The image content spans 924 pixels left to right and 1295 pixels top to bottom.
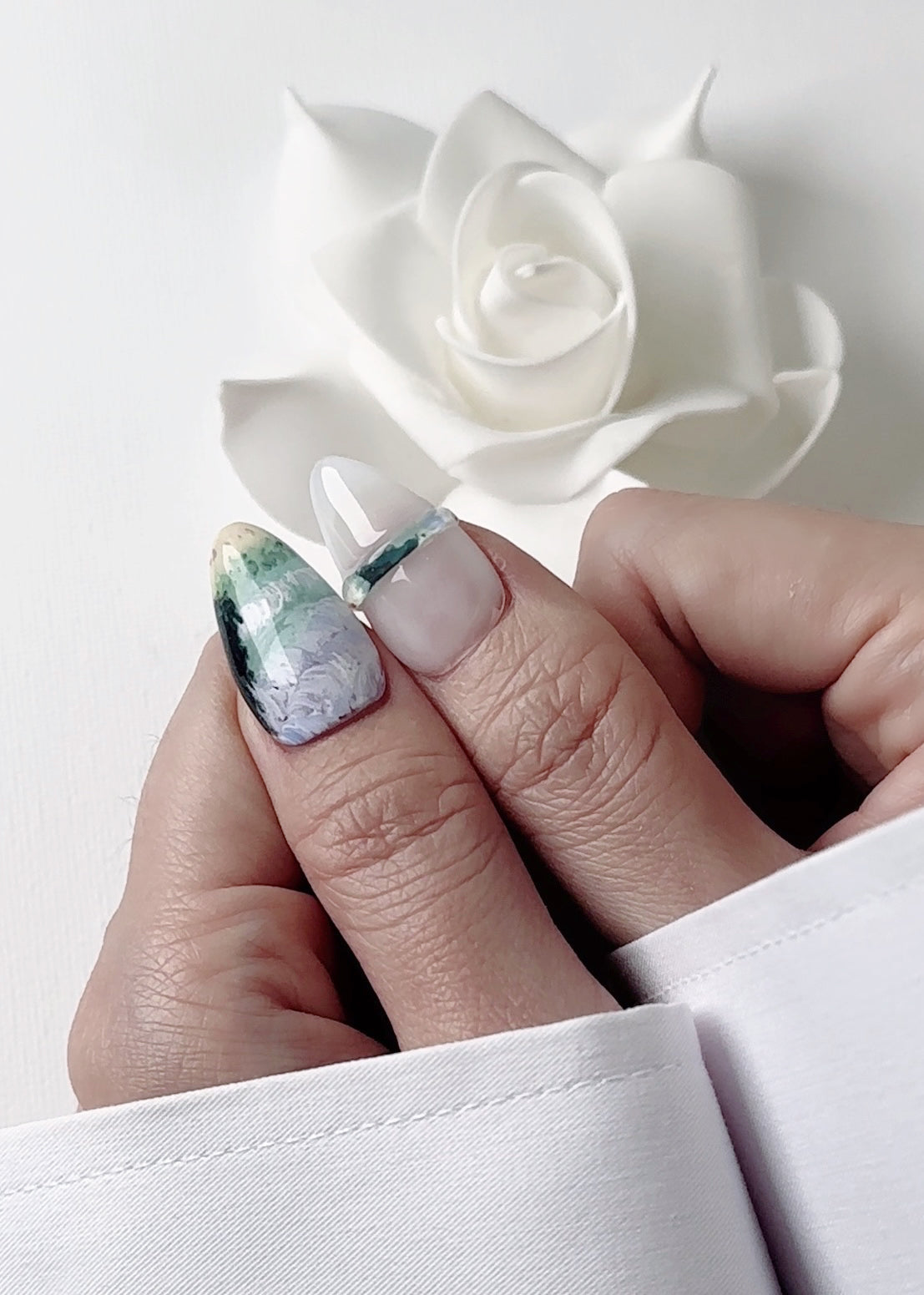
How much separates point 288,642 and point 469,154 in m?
0.29

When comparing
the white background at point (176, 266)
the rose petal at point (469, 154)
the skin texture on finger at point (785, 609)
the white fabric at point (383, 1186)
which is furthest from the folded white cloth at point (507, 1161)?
the rose petal at point (469, 154)

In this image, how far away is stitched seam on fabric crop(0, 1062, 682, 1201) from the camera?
35 centimetres

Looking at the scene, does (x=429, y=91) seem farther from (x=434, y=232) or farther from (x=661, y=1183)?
(x=661, y=1183)

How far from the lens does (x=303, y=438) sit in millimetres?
563

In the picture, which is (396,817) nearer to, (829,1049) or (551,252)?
(829,1049)

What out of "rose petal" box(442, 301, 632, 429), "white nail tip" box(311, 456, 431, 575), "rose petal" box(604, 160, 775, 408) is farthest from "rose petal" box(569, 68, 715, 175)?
"white nail tip" box(311, 456, 431, 575)

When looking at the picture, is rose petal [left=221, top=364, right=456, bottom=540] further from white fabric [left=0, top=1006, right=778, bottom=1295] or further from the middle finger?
white fabric [left=0, top=1006, right=778, bottom=1295]

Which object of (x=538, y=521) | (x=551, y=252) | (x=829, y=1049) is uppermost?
(x=551, y=252)

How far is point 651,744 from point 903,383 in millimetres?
308

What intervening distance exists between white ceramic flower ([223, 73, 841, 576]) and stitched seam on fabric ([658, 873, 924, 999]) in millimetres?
229

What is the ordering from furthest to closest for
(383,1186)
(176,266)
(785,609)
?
(176,266) < (785,609) < (383,1186)


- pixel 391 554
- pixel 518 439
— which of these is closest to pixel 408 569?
pixel 391 554

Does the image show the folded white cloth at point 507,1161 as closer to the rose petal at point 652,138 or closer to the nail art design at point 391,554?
the nail art design at point 391,554

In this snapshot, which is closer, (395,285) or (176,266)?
(395,285)
